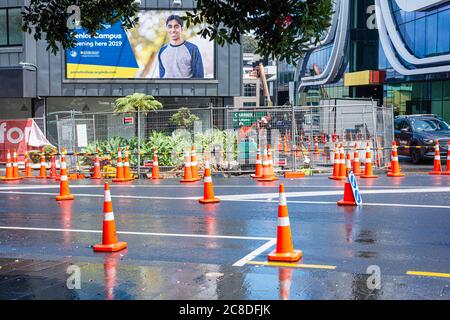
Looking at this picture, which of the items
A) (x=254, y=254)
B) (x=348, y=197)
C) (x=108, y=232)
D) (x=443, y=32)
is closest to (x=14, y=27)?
(x=348, y=197)

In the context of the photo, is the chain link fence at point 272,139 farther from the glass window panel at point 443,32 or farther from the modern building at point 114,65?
the glass window panel at point 443,32

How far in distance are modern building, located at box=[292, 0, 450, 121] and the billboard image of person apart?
10930 millimetres

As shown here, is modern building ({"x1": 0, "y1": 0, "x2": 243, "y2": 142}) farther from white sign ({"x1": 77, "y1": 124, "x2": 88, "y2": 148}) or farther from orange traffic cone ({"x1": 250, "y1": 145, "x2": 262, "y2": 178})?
orange traffic cone ({"x1": 250, "y1": 145, "x2": 262, "y2": 178})

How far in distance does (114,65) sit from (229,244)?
2428cm

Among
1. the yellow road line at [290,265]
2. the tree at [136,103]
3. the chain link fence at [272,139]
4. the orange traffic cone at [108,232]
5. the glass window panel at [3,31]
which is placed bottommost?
the yellow road line at [290,265]

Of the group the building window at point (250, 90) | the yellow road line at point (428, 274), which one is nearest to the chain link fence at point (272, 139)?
the yellow road line at point (428, 274)

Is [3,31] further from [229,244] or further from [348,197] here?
[229,244]

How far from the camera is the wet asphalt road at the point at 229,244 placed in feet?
22.1

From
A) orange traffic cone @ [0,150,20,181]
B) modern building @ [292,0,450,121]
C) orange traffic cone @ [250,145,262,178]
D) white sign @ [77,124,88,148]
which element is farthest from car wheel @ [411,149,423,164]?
orange traffic cone @ [0,150,20,181]

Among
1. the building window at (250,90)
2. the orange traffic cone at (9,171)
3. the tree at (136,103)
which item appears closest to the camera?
the orange traffic cone at (9,171)

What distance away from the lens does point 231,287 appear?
6730 mm

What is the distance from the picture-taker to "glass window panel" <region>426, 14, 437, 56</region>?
47125 millimetres

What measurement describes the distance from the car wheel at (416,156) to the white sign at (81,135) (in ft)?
45.5

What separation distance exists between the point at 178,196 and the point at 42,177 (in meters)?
8.91
